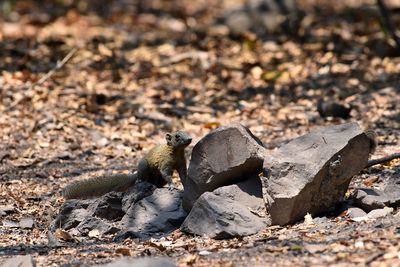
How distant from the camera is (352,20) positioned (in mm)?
12773

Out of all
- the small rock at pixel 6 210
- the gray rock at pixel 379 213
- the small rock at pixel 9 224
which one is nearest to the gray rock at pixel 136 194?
the small rock at pixel 9 224

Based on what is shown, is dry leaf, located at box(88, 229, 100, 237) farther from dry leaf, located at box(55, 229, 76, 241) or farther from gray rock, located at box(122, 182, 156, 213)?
gray rock, located at box(122, 182, 156, 213)

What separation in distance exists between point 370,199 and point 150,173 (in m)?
1.67

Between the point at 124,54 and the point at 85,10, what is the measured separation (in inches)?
116

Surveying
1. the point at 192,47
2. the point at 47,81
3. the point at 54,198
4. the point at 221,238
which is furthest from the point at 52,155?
the point at 192,47

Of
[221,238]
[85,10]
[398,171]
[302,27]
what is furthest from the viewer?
[85,10]

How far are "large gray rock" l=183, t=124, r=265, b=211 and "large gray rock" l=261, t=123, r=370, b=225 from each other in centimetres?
15

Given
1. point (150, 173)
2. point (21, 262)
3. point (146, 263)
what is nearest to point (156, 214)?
point (150, 173)

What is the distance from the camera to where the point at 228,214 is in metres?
5.17

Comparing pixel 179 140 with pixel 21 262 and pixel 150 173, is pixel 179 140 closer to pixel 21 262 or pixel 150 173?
pixel 150 173

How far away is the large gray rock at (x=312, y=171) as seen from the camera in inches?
202

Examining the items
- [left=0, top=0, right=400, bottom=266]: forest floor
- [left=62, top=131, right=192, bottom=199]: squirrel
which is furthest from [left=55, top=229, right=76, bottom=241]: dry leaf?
[left=62, top=131, right=192, bottom=199]: squirrel

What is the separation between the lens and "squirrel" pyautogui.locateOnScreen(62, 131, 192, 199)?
5965 mm

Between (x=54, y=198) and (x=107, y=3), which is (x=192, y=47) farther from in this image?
(x=54, y=198)
